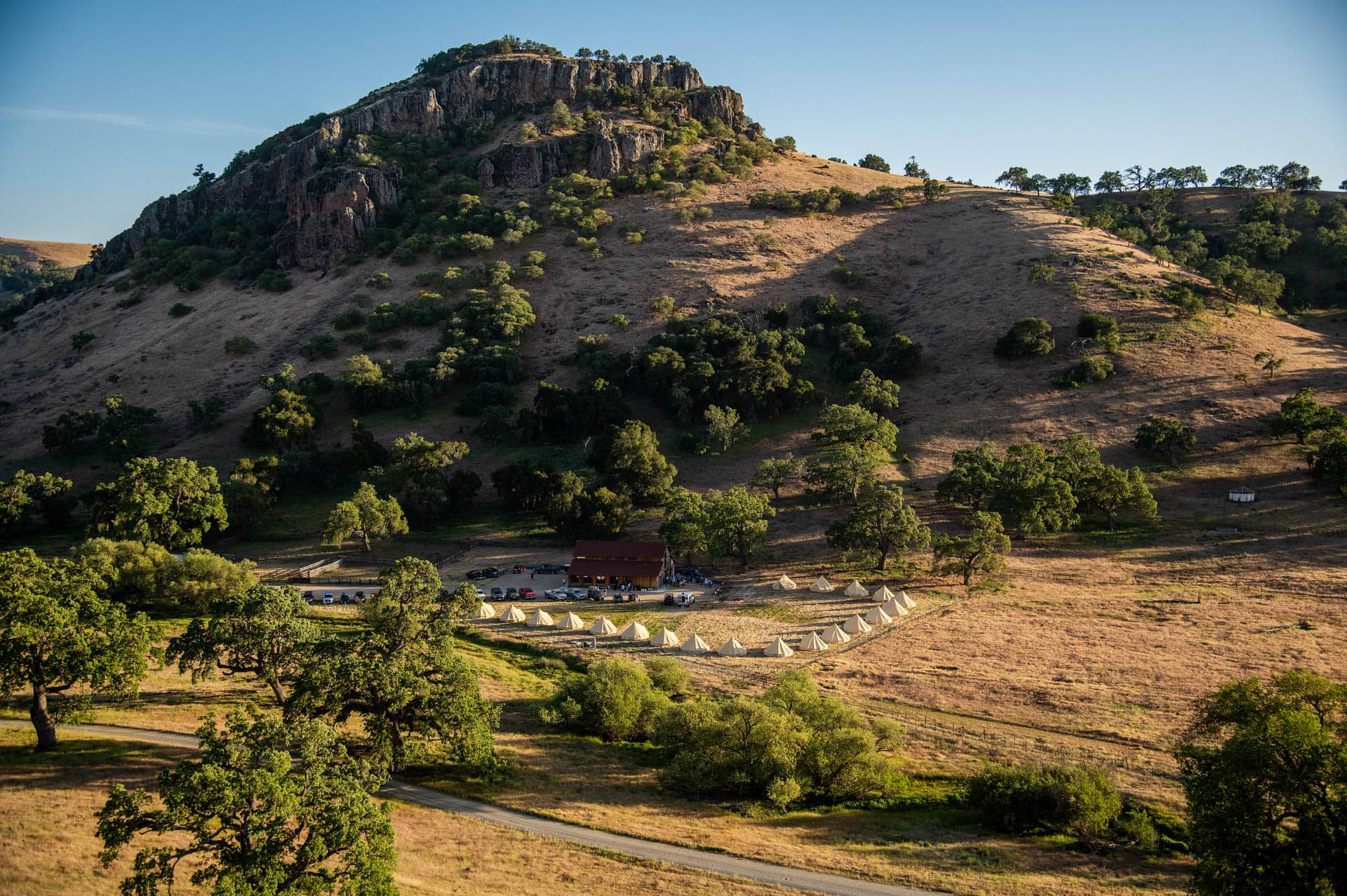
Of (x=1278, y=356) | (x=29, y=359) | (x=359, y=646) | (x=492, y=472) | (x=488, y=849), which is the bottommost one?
(x=488, y=849)

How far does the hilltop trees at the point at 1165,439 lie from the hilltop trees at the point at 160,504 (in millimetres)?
78060

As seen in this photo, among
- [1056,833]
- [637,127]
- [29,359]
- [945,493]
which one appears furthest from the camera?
[637,127]

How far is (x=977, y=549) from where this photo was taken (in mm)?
54812

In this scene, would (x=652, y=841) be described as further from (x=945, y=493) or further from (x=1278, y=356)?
(x=1278, y=356)

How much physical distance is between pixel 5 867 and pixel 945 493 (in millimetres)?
59361

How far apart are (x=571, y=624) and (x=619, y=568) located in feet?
30.5

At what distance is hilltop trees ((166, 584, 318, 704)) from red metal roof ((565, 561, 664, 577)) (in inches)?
1016

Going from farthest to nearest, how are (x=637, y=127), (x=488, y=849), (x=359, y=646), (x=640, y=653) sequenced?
(x=637, y=127) < (x=640, y=653) < (x=359, y=646) < (x=488, y=849)

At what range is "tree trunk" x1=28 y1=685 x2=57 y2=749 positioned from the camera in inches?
1182

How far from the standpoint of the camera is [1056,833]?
1130 inches

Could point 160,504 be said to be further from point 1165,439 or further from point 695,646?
point 1165,439

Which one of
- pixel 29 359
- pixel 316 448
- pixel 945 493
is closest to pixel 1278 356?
pixel 945 493

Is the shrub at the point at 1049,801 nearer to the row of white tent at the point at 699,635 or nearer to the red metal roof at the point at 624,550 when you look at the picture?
the row of white tent at the point at 699,635

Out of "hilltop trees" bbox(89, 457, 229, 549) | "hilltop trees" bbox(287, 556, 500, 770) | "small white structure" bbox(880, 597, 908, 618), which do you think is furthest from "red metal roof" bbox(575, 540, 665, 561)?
"hilltop trees" bbox(89, 457, 229, 549)
